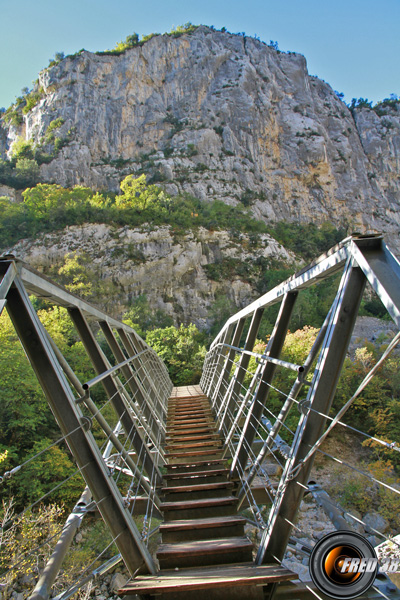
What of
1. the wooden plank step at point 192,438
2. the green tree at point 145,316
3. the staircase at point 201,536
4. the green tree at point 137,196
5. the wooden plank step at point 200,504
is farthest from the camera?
the green tree at point 137,196

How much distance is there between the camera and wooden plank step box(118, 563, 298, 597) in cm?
129

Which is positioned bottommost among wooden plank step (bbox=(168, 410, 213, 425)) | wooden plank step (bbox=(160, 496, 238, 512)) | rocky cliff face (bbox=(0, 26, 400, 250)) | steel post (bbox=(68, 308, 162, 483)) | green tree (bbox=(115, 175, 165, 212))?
wooden plank step (bbox=(168, 410, 213, 425))

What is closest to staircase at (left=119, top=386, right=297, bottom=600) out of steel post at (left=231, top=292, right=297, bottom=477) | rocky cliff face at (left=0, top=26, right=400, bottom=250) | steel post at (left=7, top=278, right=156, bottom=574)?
steel post at (left=7, top=278, right=156, bottom=574)

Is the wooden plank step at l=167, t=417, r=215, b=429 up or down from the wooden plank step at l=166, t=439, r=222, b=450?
down

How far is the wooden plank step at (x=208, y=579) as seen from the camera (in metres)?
1.29

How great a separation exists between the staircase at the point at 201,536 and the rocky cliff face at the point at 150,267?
23.2m

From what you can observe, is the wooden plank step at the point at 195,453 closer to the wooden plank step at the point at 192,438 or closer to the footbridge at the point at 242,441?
the wooden plank step at the point at 192,438

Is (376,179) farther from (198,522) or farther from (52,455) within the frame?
(198,522)

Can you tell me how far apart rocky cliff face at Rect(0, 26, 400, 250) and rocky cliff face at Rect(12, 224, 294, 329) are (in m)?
12.2

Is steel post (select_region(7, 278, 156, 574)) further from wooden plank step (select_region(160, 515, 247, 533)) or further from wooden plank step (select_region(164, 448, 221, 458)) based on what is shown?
wooden plank step (select_region(164, 448, 221, 458))

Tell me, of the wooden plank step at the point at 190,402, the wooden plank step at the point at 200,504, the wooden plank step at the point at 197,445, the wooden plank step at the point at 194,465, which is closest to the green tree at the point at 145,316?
the wooden plank step at the point at 190,402

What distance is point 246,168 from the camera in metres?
43.4

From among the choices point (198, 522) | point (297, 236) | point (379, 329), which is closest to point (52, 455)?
point (198, 522)

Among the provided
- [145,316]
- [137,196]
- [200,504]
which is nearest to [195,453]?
[200,504]
